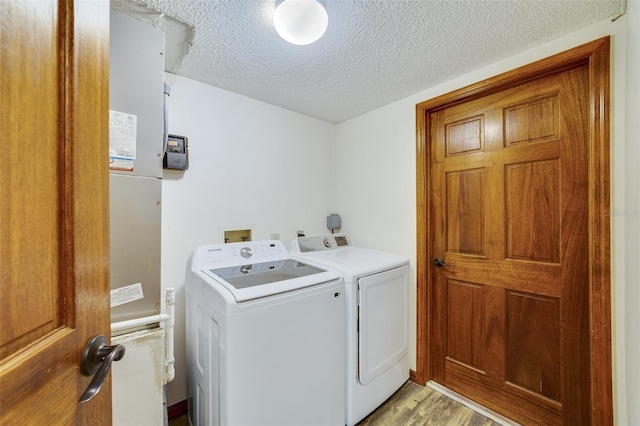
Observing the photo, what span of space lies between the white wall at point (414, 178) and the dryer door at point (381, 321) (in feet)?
0.61

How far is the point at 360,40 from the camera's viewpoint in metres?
1.38

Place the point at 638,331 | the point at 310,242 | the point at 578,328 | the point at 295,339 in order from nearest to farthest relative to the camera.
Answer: the point at 638,331
the point at 295,339
the point at 578,328
the point at 310,242

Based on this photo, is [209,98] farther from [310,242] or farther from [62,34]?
[62,34]

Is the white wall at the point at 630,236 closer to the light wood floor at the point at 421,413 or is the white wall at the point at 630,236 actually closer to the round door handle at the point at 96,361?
the light wood floor at the point at 421,413

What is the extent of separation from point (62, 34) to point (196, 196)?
144cm

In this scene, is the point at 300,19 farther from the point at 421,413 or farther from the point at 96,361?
the point at 421,413

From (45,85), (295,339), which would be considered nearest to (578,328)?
(295,339)

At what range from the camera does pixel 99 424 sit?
0.56 metres

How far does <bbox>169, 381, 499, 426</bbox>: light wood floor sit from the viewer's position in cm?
158

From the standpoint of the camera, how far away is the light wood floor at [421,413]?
1.58 m

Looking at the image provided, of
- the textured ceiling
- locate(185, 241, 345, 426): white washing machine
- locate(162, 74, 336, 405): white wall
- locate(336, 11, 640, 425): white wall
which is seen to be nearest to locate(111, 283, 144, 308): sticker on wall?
locate(185, 241, 345, 426): white washing machine

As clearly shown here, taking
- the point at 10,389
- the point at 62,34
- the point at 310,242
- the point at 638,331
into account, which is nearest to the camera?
the point at 10,389

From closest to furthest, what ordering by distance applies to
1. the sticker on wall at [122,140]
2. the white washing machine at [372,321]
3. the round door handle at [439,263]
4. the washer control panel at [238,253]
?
the sticker on wall at [122,140] < the white washing machine at [372,321] < the washer control panel at [238,253] < the round door handle at [439,263]

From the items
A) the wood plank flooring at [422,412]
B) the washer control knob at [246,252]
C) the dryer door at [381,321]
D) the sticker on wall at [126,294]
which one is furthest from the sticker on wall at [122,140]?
the wood plank flooring at [422,412]
